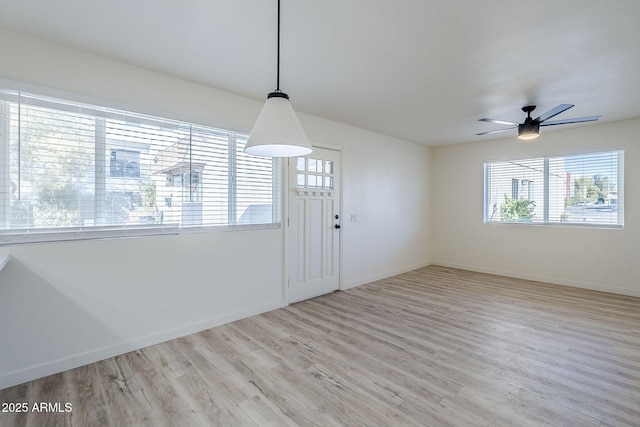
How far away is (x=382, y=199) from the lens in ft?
17.7

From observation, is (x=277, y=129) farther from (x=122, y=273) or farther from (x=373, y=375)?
(x=122, y=273)

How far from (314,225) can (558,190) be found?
424 centimetres

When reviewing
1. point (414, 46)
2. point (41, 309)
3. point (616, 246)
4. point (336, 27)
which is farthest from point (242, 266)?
point (616, 246)

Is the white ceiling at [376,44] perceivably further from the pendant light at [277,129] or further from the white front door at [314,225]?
the white front door at [314,225]

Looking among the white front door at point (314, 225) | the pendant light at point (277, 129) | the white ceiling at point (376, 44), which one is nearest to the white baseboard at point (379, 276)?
the white front door at point (314, 225)

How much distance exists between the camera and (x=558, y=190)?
4992 mm

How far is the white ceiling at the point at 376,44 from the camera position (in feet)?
6.35

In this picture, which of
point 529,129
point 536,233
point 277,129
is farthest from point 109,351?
point 536,233

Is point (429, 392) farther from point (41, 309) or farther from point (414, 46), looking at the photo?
point (41, 309)

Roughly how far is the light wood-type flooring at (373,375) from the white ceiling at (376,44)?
2610 millimetres

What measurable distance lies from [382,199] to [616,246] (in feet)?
11.7

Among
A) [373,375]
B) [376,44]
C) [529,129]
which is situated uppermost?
[376,44]

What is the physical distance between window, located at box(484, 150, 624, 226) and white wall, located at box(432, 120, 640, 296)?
0.13 metres

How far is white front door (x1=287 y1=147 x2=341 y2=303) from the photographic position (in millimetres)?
4039
